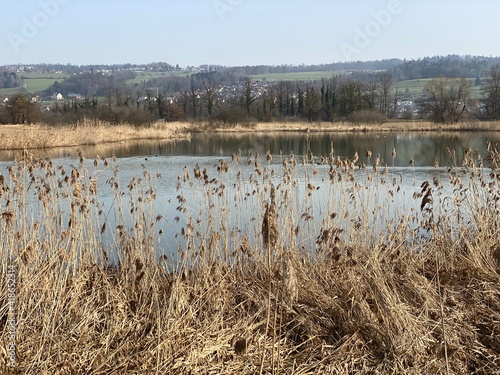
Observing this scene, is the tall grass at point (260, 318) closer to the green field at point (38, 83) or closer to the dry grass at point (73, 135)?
the dry grass at point (73, 135)

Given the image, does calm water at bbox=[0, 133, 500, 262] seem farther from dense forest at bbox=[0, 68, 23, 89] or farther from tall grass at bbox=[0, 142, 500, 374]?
dense forest at bbox=[0, 68, 23, 89]

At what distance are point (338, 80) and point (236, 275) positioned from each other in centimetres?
5051

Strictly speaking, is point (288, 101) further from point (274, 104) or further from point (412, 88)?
point (412, 88)

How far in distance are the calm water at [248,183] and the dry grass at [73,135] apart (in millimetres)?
1485

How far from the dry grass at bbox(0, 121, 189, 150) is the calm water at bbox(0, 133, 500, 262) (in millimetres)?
1485

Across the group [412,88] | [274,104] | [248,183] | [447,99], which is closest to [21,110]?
[274,104]

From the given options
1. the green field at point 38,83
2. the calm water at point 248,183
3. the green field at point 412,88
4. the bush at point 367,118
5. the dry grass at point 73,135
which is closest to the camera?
the calm water at point 248,183

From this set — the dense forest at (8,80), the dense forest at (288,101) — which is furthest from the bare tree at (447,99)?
the dense forest at (8,80)

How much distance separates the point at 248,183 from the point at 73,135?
1593 cm

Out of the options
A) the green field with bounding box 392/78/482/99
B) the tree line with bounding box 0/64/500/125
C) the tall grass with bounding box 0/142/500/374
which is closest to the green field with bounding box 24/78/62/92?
the tree line with bounding box 0/64/500/125

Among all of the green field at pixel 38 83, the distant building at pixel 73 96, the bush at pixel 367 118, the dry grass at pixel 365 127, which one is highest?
the green field at pixel 38 83

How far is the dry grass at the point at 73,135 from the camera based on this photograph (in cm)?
2068

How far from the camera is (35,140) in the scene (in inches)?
832

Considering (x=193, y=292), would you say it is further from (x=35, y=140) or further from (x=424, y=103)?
(x=424, y=103)
